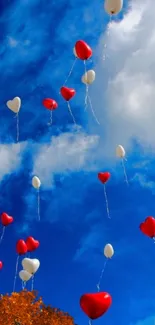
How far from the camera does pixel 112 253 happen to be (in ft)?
50.4

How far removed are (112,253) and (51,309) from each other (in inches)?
366

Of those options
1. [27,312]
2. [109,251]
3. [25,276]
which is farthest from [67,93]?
[27,312]

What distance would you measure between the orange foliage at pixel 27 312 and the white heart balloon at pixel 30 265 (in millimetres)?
6639

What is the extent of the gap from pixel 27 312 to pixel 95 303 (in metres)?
13.1

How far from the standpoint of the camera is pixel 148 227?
13.7 m

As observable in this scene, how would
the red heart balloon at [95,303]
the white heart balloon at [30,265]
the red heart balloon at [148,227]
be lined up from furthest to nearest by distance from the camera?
the white heart balloon at [30,265] → the red heart balloon at [148,227] → the red heart balloon at [95,303]

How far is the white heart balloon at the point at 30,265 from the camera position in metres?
14.5

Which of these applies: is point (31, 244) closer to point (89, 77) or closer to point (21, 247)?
point (21, 247)

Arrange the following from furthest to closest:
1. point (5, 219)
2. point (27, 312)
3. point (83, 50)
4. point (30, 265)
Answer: point (27, 312) < point (5, 219) < point (30, 265) < point (83, 50)

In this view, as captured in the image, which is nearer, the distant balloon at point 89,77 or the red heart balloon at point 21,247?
the distant balloon at point 89,77

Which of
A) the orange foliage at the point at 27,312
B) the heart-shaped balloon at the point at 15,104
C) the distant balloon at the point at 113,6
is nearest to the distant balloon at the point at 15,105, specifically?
the heart-shaped balloon at the point at 15,104

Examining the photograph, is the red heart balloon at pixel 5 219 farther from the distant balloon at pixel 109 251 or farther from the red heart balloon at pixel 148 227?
the red heart balloon at pixel 148 227

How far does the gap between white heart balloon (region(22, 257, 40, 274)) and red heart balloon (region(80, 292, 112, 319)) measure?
529 cm

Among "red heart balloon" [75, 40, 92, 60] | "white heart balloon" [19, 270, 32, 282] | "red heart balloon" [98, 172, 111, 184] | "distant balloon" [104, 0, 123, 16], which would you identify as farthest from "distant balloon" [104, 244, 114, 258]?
"distant balloon" [104, 0, 123, 16]
